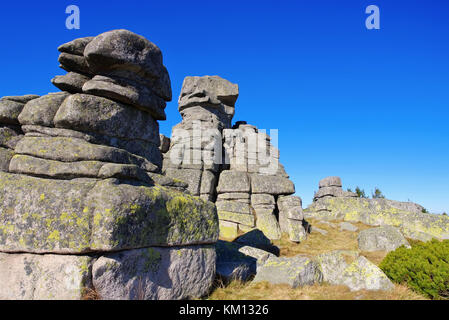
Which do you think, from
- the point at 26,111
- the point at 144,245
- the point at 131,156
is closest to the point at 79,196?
the point at 144,245

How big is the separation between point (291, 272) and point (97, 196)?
6.40 m

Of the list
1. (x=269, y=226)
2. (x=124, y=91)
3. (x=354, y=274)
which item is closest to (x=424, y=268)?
(x=354, y=274)

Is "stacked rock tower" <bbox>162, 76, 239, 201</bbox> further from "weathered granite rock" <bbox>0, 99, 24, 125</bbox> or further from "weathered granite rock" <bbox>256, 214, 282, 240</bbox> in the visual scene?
"weathered granite rock" <bbox>0, 99, 24, 125</bbox>

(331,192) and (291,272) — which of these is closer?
(291,272)

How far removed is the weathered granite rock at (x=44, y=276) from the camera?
19.1ft

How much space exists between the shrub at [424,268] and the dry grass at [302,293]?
43 centimetres

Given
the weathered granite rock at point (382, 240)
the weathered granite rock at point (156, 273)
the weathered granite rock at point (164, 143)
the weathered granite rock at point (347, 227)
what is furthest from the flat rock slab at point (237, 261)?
the weathered granite rock at point (164, 143)

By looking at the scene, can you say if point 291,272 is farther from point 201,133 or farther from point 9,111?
point 201,133

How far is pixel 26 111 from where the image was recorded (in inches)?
331

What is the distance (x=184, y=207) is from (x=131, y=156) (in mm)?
2601

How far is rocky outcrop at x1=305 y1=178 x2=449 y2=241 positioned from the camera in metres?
21.4

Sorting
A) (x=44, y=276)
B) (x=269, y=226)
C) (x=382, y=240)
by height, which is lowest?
(x=382, y=240)

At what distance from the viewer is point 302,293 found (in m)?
7.83
